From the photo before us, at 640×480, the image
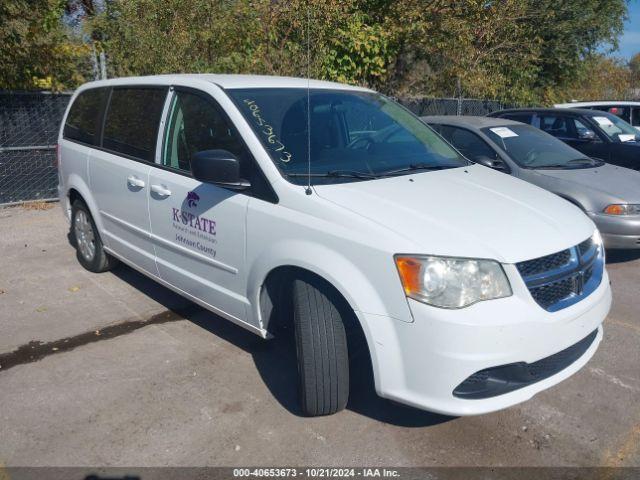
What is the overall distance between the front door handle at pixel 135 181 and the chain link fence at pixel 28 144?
16.6 feet

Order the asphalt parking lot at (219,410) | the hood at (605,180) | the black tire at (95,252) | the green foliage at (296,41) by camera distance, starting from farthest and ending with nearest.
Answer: the green foliage at (296,41)
the hood at (605,180)
the black tire at (95,252)
the asphalt parking lot at (219,410)

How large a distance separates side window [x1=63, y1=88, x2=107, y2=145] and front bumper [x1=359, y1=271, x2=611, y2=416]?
3.57m

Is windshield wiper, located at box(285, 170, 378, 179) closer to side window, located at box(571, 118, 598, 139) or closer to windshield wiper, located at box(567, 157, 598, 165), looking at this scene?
windshield wiper, located at box(567, 157, 598, 165)

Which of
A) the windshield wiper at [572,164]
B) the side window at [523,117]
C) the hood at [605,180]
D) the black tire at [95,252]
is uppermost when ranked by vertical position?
the side window at [523,117]

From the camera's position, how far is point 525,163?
21.6ft

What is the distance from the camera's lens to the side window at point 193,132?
3.66m

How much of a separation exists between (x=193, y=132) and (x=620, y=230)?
4335 mm

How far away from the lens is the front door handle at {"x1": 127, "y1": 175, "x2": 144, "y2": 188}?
432 centimetres

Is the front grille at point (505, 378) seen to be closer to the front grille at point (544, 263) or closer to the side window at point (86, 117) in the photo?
the front grille at point (544, 263)

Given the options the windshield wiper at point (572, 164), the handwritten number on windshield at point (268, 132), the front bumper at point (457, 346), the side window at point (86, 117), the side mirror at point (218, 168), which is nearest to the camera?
the front bumper at point (457, 346)

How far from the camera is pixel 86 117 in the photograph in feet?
17.8

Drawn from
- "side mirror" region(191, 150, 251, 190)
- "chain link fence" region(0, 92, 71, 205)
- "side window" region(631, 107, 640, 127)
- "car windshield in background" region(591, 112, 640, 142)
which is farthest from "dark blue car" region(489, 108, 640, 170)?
"chain link fence" region(0, 92, 71, 205)

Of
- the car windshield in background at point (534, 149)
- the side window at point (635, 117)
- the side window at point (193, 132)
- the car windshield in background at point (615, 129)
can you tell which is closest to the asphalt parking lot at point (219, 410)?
the side window at point (193, 132)

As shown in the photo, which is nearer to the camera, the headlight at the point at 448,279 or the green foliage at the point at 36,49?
the headlight at the point at 448,279
